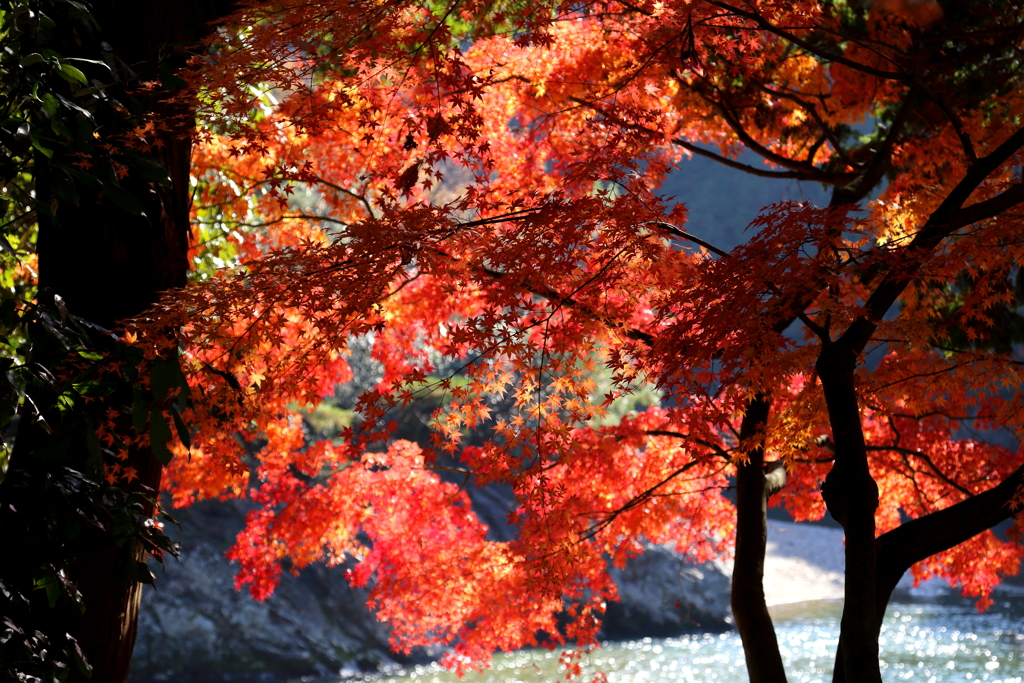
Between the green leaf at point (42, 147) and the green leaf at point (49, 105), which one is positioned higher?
the green leaf at point (49, 105)

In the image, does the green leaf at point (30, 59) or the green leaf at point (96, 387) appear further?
the green leaf at point (96, 387)

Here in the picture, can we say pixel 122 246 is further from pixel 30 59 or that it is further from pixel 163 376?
pixel 30 59

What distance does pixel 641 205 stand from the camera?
2924 mm

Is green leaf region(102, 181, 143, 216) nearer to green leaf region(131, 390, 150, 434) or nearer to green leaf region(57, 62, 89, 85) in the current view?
green leaf region(57, 62, 89, 85)

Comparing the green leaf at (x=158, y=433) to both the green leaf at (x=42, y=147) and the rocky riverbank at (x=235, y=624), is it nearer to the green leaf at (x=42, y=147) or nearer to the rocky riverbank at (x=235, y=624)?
the green leaf at (x=42, y=147)

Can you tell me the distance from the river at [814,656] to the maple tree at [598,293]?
4737 mm

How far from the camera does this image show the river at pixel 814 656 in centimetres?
1061

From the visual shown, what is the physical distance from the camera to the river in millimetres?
10609

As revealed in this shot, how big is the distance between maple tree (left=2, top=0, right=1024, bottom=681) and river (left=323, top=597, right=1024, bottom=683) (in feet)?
15.5

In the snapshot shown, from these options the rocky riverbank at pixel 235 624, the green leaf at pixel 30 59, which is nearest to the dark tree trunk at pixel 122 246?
the green leaf at pixel 30 59

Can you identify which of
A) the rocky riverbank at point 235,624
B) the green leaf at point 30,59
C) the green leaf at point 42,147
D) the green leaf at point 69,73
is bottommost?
the green leaf at point 42,147

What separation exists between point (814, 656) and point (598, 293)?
34.2 ft

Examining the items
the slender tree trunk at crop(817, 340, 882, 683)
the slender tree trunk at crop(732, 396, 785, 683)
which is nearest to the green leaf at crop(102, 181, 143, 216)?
the slender tree trunk at crop(817, 340, 882, 683)

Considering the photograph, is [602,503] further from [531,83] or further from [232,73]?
[232,73]
